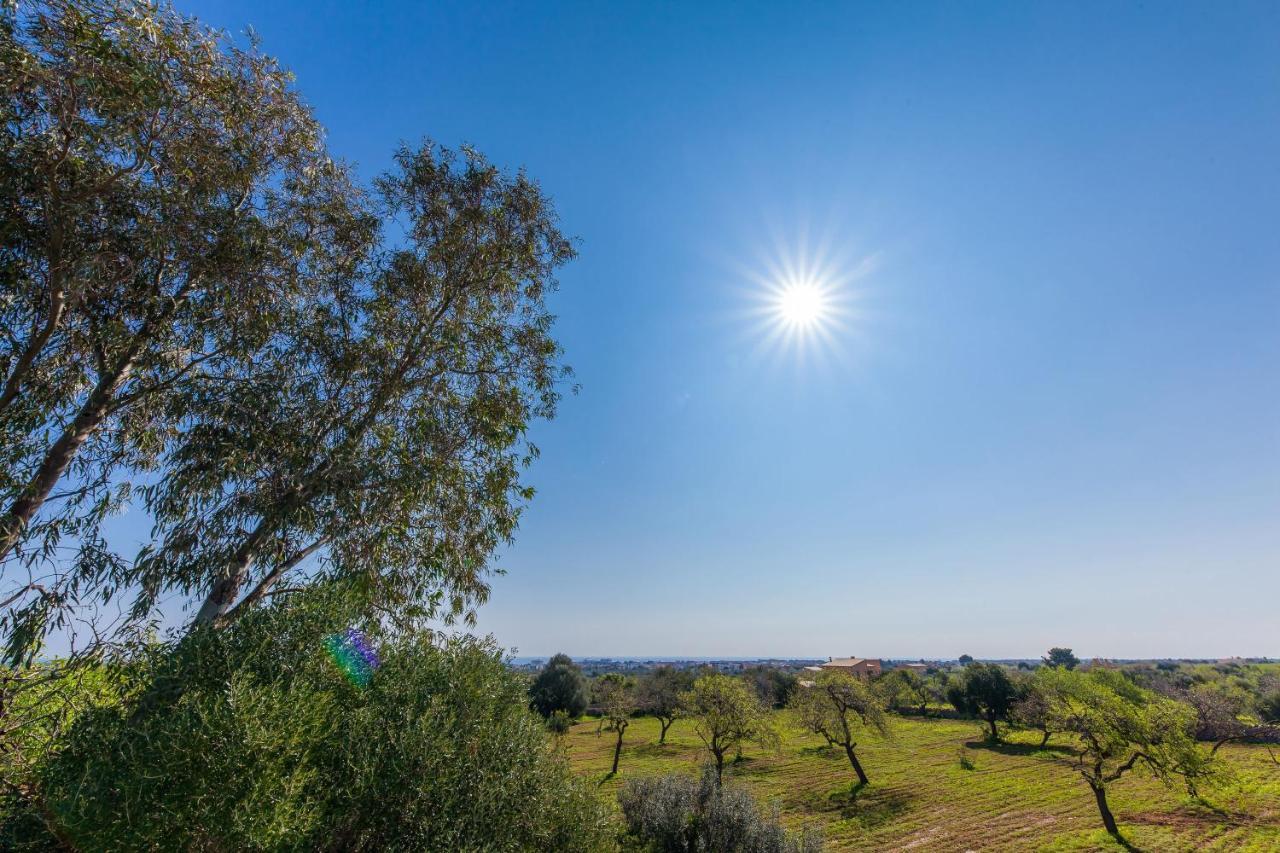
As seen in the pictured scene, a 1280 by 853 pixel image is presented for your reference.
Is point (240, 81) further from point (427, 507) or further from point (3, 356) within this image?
point (427, 507)

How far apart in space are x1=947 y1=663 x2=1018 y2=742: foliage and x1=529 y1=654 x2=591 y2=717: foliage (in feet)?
153

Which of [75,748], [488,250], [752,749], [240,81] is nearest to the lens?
[75,748]

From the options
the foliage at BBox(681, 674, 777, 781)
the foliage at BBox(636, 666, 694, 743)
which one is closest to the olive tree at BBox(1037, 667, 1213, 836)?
the foliage at BBox(681, 674, 777, 781)

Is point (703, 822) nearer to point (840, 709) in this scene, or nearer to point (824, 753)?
point (840, 709)

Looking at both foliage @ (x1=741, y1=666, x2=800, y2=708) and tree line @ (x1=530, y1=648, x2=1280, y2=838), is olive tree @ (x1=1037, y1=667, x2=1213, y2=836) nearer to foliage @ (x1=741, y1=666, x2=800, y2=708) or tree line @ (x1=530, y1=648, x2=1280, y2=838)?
tree line @ (x1=530, y1=648, x2=1280, y2=838)

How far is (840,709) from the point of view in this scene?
106 feet

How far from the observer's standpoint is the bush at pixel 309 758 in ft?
19.5

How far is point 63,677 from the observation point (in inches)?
302

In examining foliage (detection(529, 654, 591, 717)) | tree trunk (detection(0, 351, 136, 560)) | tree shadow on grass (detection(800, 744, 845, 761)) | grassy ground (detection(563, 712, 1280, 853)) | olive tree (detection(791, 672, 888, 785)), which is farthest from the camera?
foliage (detection(529, 654, 591, 717))

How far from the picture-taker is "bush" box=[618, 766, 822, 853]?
15.0 meters

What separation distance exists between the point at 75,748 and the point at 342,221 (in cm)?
1084

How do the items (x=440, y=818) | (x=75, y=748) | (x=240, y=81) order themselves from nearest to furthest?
(x=75, y=748) → (x=440, y=818) → (x=240, y=81)

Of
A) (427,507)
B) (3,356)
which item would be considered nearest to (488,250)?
(427,507)

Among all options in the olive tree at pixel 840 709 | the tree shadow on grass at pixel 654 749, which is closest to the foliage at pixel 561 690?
the tree shadow on grass at pixel 654 749
